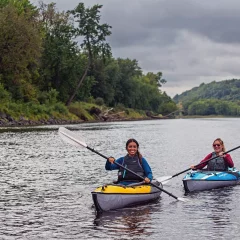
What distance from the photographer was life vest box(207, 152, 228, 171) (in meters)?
18.0

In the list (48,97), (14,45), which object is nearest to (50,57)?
(48,97)

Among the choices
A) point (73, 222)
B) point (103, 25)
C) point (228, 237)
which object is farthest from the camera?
point (103, 25)

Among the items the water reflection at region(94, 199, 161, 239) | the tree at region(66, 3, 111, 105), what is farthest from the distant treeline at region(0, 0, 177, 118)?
the water reflection at region(94, 199, 161, 239)

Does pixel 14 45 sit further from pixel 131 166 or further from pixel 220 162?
pixel 131 166

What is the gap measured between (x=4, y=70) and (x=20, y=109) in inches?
233

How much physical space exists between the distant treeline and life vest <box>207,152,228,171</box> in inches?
1799

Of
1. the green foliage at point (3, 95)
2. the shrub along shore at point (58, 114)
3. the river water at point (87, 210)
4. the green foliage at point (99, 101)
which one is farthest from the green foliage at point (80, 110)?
the river water at point (87, 210)

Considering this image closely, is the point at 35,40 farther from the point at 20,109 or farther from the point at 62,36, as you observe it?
the point at 62,36

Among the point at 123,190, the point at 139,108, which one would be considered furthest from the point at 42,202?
the point at 139,108

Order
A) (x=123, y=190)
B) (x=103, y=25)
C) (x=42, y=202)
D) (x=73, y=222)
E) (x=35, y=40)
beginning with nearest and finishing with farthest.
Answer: (x=73, y=222)
(x=123, y=190)
(x=42, y=202)
(x=35, y=40)
(x=103, y=25)

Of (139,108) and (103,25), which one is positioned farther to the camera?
(139,108)

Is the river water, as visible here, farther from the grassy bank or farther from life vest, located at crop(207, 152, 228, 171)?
the grassy bank

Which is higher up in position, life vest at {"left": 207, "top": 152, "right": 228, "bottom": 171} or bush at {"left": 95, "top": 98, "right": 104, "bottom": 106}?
bush at {"left": 95, "top": 98, "right": 104, "bottom": 106}

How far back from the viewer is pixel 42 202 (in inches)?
592
